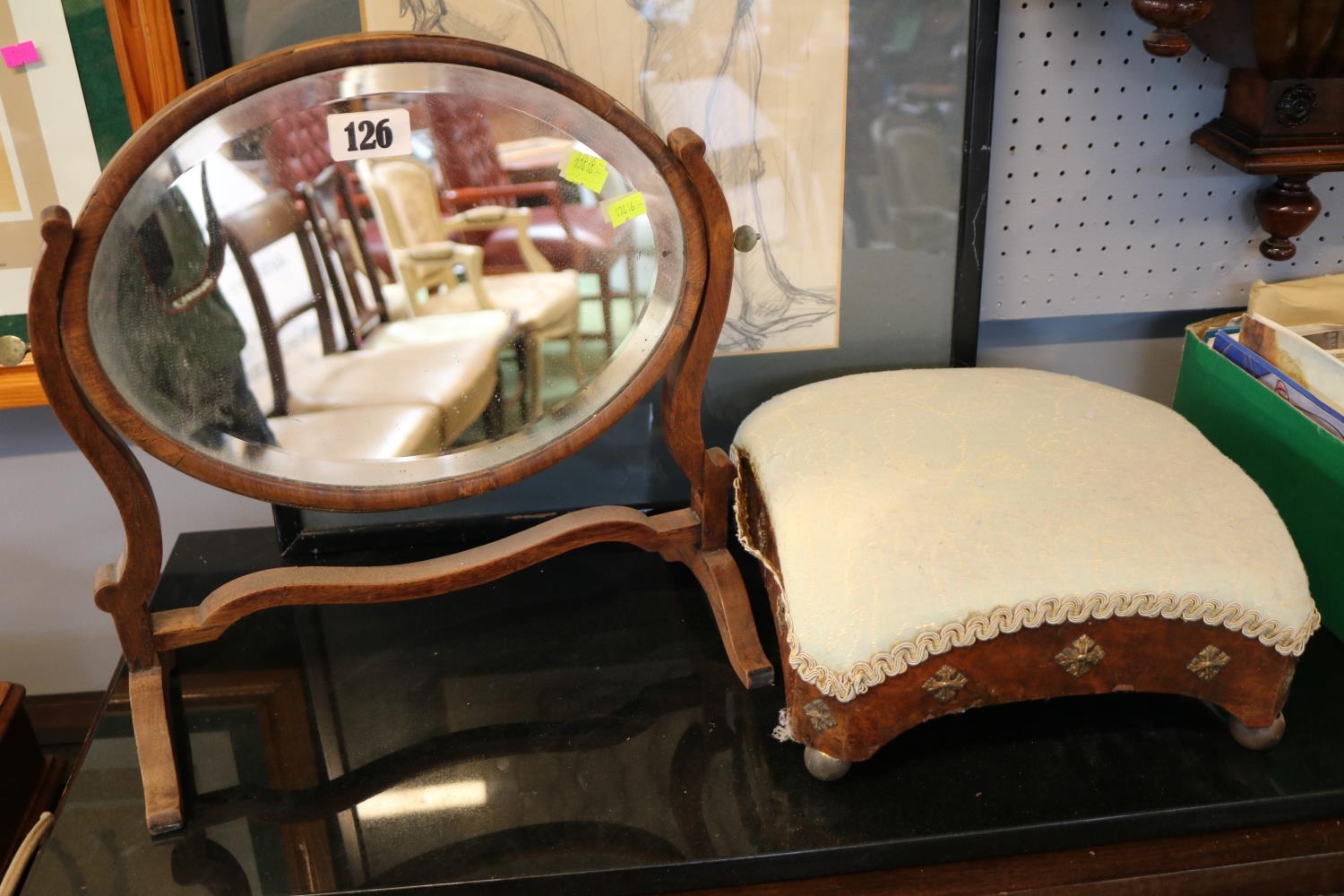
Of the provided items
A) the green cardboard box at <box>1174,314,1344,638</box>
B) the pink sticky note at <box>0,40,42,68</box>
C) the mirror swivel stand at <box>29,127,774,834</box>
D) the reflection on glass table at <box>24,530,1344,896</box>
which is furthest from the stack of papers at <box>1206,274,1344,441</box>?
the pink sticky note at <box>0,40,42,68</box>

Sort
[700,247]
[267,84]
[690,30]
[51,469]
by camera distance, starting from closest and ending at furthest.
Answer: [267,84] → [700,247] → [690,30] → [51,469]

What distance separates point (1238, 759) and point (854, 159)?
A: 61 centimetres

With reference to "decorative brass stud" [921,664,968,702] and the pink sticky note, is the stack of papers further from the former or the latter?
the pink sticky note

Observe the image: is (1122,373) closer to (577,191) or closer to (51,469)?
(577,191)

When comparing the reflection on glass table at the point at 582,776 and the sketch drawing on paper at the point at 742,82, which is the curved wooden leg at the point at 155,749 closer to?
the reflection on glass table at the point at 582,776

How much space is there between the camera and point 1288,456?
1.03 metres

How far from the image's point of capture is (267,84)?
795 millimetres

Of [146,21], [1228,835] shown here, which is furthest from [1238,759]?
[146,21]

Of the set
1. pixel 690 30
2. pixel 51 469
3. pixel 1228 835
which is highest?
pixel 690 30

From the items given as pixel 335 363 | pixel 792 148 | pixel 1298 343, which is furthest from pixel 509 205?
pixel 1298 343

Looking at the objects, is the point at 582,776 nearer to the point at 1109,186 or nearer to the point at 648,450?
the point at 648,450

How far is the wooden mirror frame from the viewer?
79cm

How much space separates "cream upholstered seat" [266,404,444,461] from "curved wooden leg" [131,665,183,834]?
227mm

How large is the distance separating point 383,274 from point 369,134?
11 cm
